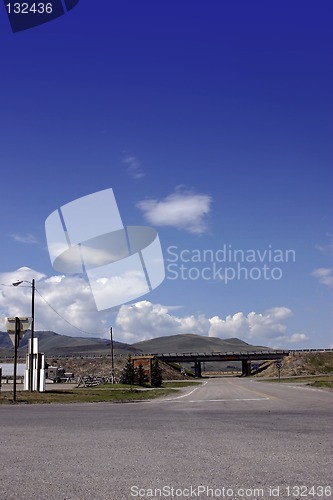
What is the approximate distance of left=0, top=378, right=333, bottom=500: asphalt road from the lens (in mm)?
7762

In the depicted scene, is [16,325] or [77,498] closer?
[77,498]

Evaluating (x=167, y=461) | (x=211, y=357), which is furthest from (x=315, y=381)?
(x=211, y=357)

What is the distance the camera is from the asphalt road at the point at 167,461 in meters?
7.76

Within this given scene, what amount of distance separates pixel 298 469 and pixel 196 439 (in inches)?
169

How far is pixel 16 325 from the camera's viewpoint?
33625mm

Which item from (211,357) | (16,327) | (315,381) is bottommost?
(315,381)

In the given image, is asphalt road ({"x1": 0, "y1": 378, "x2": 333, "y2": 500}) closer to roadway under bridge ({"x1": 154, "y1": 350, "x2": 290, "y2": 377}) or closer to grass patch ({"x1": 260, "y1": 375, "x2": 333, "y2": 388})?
grass patch ({"x1": 260, "y1": 375, "x2": 333, "y2": 388})

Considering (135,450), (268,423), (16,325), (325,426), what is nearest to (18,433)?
(135,450)

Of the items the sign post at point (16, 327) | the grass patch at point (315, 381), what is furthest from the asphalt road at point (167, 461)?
the grass patch at point (315, 381)

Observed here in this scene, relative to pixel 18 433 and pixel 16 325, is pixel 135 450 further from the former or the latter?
pixel 16 325

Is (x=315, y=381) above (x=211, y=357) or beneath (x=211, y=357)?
beneath

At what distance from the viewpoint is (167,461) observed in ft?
32.8

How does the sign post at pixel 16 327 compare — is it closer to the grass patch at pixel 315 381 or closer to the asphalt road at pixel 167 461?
the asphalt road at pixel 167 461

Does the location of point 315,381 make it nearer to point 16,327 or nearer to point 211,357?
point 16,327
